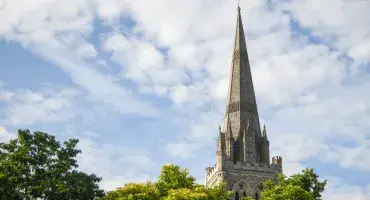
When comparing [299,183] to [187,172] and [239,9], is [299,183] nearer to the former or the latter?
[187,172]

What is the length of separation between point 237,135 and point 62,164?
42.6m

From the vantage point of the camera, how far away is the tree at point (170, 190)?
1667 inches

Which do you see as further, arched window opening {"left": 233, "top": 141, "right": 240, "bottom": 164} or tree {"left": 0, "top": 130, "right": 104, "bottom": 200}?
arched window opening {"left": 233, "top": 141, "right": 240, "bottom": 164}

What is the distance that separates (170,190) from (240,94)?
39.7 m

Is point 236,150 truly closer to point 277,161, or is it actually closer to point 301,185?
point 277,161

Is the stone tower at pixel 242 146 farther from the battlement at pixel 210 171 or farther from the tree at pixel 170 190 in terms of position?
the tree at pixel 170 190

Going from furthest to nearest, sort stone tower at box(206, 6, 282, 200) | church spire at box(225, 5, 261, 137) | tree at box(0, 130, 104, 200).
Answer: church spire at box(225, 5, 261, 137)
stone tower at box(206, 6, 282, 200)
tree at box(0, 130, 104, 200)

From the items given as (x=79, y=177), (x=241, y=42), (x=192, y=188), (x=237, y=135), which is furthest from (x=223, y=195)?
(x=241, y=42)

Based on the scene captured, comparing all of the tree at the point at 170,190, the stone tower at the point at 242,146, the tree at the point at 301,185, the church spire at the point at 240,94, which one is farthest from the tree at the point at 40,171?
the church spire at the point at 240,94

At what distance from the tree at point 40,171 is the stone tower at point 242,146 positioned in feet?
120

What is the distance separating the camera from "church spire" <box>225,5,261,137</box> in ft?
262

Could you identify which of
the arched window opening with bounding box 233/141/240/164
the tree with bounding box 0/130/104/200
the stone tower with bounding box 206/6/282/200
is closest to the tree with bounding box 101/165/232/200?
the tree with bounding box 0/130/104/200

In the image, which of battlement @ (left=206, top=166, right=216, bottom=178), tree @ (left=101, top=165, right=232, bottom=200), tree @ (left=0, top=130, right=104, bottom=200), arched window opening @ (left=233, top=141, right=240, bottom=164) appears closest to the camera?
tree @ (left=0, top=130, right=104, bottom=200)

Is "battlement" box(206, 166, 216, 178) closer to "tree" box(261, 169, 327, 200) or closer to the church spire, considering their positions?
the church spire
